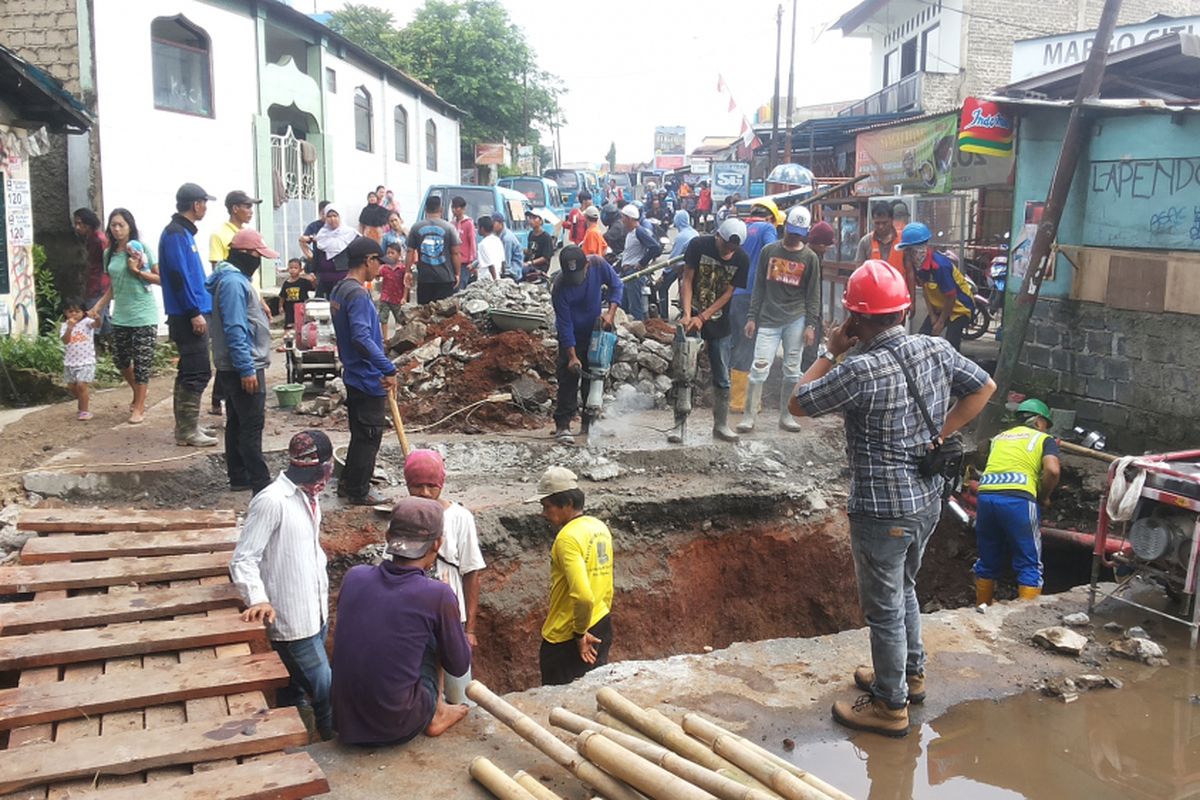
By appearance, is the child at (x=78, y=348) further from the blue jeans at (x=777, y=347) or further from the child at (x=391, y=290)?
the blue jeans at (x=777, y=347)

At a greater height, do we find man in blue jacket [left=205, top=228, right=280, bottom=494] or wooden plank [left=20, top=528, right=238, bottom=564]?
man in blue jacket [left=205, top=228, right=280, bottom=494]

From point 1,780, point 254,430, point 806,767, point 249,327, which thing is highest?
point 249,327

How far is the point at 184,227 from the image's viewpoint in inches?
267

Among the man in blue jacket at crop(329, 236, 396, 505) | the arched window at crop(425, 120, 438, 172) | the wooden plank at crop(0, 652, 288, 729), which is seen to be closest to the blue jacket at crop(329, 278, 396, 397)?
the man in blue jacket at crop(329, 236, 396, 505)

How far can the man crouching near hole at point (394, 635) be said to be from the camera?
3564mm

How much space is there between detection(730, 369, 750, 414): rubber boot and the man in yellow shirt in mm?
4519

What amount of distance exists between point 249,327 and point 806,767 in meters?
4.51

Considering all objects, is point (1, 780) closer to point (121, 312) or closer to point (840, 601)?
point (121, 312)

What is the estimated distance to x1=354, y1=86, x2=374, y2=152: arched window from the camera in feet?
72.1

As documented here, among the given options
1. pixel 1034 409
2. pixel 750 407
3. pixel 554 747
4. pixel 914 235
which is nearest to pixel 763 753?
pixel 554 747

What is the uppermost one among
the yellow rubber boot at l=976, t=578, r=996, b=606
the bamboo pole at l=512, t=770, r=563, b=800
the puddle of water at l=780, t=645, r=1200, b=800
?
the bamboo pole at l=512, t=770, r=563, b=800

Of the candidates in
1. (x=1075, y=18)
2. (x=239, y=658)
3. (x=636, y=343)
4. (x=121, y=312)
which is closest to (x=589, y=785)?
(x=239, y=658)

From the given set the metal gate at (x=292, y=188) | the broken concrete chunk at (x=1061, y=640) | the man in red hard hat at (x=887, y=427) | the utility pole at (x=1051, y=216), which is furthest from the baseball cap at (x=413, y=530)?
the metal gate at (x=292, y=188)

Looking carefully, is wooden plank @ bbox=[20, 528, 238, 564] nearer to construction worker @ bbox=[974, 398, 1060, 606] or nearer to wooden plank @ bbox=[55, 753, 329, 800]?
wooden plank @ bbox=[55, 753, 329, 800]
